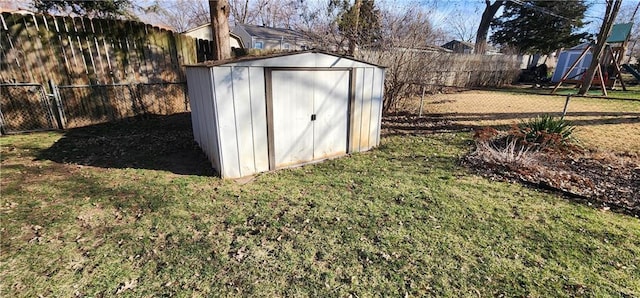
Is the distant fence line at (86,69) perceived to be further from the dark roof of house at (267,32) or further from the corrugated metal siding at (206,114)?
the dark roof of house at (267,32)

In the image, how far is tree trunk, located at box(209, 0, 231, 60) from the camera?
650 cm

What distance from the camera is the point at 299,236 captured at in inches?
121

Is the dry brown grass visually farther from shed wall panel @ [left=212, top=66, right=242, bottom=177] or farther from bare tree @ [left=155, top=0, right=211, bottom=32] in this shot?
bare tree @ [left=155, top=0, right=211, bottom=32]

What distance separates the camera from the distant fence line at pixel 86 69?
6098mm

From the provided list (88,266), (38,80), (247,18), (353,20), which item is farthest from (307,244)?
(247,18)

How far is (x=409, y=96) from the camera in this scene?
31.7 feet

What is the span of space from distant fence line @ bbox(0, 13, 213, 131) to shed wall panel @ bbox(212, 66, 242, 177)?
17.4ft

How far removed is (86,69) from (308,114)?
6080 mm

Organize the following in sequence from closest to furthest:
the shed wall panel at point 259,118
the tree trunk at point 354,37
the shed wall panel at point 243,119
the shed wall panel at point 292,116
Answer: the shed wall panel at point 243,119 → the shed wall panel at point 259,118 → the shed wall panel at point 292,116 → the tree trunk at point 354,37

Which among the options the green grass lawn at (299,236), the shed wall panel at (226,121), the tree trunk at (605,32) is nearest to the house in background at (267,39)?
the tree trunk at (605,32)

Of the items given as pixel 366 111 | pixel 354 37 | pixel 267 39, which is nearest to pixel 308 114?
pixel 366 111

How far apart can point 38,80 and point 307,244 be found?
7.50 metres

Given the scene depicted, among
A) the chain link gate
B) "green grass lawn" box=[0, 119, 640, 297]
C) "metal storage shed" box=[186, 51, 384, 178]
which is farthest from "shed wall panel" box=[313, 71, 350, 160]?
the chain link gate

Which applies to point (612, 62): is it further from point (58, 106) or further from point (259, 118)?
point (58, 106)
